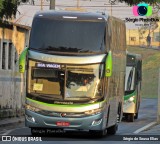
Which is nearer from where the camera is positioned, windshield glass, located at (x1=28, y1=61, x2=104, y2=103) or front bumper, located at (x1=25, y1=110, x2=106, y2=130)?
front bumper, located at (x1=25, y1=110, x2=106, y2=130)

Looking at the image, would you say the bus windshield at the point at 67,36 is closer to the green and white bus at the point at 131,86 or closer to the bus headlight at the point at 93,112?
the bus headlight at the point at 93,112

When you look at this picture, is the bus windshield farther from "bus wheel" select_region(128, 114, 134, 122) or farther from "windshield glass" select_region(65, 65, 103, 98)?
"bus wheel" select_region(128, 114, 134, 122)

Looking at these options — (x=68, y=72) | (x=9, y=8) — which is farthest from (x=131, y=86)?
(x=68, y=72)

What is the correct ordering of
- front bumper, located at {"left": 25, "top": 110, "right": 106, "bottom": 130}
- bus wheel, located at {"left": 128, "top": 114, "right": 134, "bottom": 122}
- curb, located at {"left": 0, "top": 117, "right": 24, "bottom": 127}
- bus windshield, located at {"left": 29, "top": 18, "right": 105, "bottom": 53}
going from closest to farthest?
front bumper, located at {"left": 25, "top": 110, "right": 106, "bottom": 130}
bus windshield, located at {"left": 29, "top": 18, "right": 105, "bottom": 53}
curb, located at {"left": 0, "top": 117, "right": 24, "bottom": 127}
bus wheel, located at {"left": 128, "top": 114, "right": 134, "bottom": 122}

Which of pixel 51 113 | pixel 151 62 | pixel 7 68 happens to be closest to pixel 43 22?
pixel 51 113

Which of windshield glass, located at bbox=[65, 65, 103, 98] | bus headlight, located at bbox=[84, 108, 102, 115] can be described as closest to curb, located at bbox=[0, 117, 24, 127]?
windshield glass, located at bbox=[65, 65, 103, 98]

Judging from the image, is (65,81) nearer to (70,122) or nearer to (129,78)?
(70,122)

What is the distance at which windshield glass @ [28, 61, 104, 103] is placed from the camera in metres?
23.3

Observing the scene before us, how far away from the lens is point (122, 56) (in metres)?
27.8

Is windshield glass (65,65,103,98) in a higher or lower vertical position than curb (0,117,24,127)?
higher

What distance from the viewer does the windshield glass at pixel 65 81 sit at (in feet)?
76.4

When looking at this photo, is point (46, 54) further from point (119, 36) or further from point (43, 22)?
point (119, 36)

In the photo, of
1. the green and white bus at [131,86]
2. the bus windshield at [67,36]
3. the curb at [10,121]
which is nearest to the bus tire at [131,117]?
the green and white bus at [131,86]

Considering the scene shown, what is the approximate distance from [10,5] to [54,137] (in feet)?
15.2
